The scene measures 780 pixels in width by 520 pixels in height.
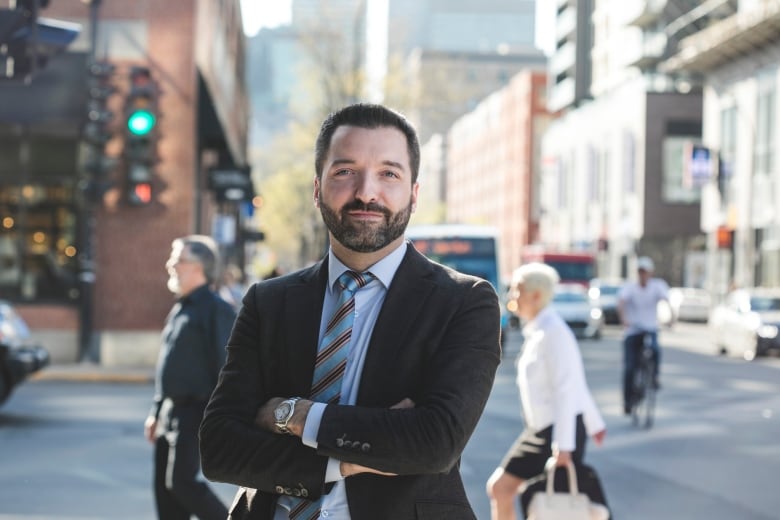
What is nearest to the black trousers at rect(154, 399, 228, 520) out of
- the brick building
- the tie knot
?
the tie knot

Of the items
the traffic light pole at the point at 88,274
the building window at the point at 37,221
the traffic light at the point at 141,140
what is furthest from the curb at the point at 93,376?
the traffic light at the point at 141,140

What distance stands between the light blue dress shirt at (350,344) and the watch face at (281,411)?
0.22 ft

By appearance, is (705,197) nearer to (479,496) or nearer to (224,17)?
(224,17)

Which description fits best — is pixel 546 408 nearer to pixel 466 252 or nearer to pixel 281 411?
pixel 281 411

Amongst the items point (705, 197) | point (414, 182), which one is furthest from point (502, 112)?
point (414, 182)

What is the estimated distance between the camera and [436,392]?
3.14 meters

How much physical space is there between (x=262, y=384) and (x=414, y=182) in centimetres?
64

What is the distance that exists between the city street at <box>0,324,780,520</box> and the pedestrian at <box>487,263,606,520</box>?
238 centimetres

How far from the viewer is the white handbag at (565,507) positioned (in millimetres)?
6293

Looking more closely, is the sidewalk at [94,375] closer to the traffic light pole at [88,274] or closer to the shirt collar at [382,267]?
the traffic light pole at [88,274]

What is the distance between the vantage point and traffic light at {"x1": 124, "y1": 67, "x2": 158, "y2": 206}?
20.1 m

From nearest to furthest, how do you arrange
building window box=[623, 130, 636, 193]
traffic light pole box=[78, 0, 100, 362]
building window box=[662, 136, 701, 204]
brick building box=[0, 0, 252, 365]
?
1. traffic light pole box=[78, 0, 100, 362]
2. brick building box=[0, 0, 252, 365]
3. building window box=[662, 136, 701, 204]
4. building window box=[623, 130, 636, 193]

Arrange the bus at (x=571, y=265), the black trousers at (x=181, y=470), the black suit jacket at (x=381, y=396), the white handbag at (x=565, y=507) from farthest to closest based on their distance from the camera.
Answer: the bus at (x=571, y=265)
the black trousers at (x=181, y=470)
the white handbag at (x=565, y=507)
the black suit jacket at (x=381, y=396)

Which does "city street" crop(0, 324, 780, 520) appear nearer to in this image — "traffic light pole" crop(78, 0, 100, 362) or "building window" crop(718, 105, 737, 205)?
"traffic light pole" crop(78, 0, 100, 362)
